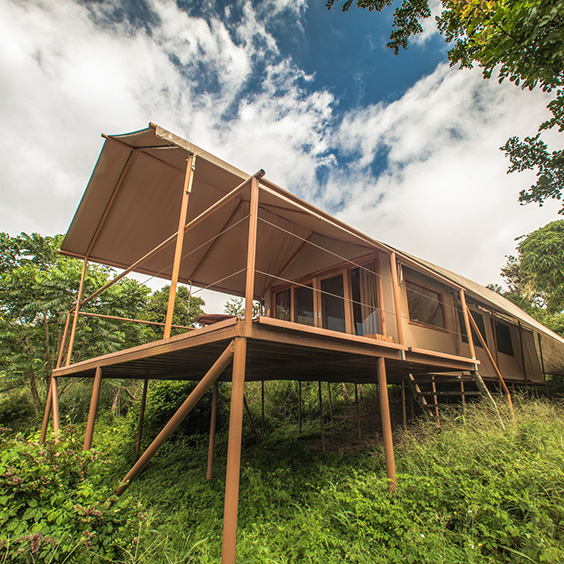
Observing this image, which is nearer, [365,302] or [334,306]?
[365,302]

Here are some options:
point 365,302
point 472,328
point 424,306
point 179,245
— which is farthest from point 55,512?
point 472,328

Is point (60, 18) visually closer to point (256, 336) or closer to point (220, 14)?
point (220, 14)

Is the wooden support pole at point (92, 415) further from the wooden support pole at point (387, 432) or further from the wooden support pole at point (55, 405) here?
the wooden support pole at point (387, 432)

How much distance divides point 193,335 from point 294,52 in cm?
1278

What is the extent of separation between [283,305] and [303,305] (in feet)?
2.75

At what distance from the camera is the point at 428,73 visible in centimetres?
1076

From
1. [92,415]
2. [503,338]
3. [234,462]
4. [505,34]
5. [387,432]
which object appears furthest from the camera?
[503,338]

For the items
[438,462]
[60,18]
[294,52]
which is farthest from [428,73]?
[438,462]

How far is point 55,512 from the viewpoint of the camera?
2.68 metres

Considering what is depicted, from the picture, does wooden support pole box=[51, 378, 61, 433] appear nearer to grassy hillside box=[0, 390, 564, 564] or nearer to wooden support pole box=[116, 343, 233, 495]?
grassy hillside box=[0, 390, 564, 564]

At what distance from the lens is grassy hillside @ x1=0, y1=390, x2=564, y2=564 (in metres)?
2.70

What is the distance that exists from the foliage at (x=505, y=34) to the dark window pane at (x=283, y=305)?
18.7 feet

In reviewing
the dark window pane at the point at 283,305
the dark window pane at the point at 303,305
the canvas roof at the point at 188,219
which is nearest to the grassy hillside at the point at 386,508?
the canvas roof at the point at 188,219

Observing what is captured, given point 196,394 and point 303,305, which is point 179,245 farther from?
point 303,305
